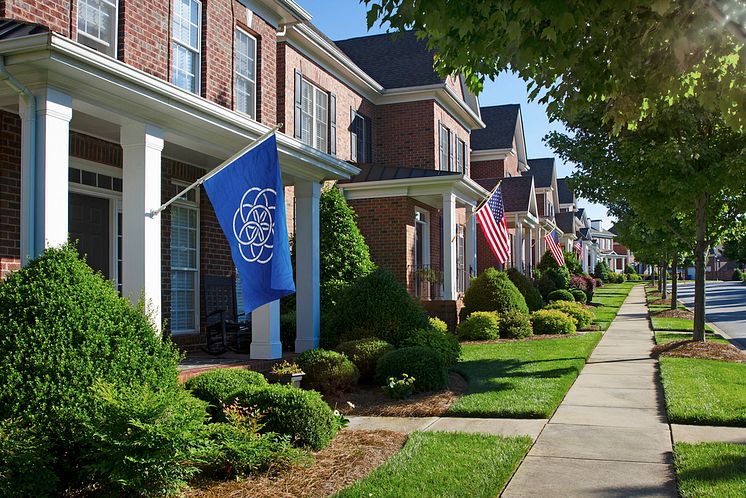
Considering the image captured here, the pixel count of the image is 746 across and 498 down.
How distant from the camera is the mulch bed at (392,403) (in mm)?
8297

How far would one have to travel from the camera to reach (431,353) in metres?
9.68

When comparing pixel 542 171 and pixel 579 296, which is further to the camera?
pixel 542 171

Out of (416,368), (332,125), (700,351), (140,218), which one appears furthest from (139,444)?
(332,125)

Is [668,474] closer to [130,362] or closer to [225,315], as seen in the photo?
[130,362]

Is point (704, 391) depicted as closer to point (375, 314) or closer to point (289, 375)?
point (375, 314)

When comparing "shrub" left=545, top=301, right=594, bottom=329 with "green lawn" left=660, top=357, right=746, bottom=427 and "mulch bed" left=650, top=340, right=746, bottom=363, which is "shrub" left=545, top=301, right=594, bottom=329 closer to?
"mulch bed" left=650, top=340, right=746, bottom=363

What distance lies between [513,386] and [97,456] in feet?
21.0

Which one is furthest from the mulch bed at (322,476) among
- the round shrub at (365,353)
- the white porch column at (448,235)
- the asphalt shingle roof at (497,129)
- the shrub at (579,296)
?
the shrub at (579,296)

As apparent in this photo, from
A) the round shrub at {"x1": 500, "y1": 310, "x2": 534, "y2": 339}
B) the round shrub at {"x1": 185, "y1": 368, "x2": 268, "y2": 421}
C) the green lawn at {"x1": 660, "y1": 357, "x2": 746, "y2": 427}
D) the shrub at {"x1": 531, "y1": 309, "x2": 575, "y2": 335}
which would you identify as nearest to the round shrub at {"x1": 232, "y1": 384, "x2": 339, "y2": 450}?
the round shrub at {"x1": 185, "y1": 368, "x2": 268, "y2": 421}

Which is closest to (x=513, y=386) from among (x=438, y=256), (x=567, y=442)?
(x=567, y=442)

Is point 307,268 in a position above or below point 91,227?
below

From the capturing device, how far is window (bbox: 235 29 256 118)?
1091cm

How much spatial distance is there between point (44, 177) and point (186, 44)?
384 centimetres

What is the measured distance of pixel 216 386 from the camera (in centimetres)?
701
